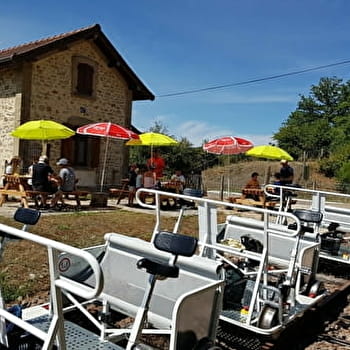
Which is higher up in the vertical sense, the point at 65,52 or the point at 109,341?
the point at 65,52

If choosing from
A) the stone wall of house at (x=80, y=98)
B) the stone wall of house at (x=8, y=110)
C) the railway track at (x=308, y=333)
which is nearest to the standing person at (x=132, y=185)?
the stone wall of house at (x=80, y=98)

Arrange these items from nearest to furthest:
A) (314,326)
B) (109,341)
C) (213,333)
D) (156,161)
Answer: (213,333)
(109,341)
(314,326)
(156,161)

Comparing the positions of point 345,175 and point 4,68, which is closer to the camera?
point 4,68

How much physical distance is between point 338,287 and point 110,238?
153 inches

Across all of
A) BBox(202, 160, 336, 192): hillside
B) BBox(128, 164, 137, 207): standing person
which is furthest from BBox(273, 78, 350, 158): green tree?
BBox(128, 164, 137, 207): standing person

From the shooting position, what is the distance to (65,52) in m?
15.7

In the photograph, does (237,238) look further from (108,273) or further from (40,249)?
(40,249)

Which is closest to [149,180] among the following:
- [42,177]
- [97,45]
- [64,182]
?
[64,182]

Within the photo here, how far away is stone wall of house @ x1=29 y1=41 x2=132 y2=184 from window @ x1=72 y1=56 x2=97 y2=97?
0.16 meters

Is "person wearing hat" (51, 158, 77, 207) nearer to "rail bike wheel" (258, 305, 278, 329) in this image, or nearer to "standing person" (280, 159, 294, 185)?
"standing person" (280, 159, 294, 185)

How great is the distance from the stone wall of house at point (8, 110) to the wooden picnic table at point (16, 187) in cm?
392

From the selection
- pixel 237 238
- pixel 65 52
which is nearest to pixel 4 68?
pixel 65 52

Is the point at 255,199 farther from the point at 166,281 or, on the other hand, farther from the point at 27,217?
the point at 27,217

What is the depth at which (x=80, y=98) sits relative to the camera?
16.1 metres
